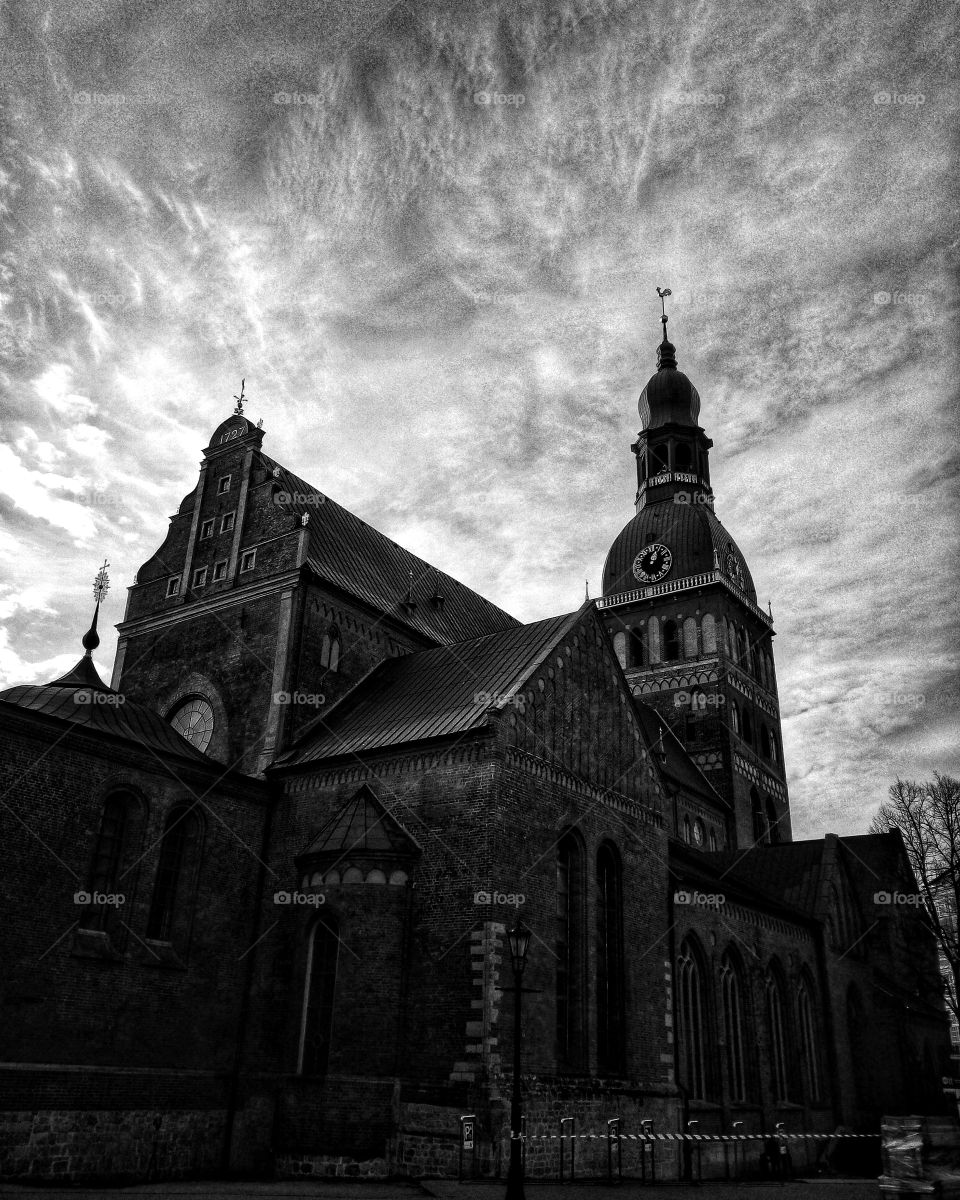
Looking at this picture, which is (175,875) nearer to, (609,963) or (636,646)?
(609,963)

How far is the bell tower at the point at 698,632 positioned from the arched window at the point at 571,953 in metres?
23.2

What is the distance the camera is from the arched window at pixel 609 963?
24.7 meters

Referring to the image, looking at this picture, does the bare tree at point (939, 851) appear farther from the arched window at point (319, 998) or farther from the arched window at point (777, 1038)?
the arched window at point (319, 998)

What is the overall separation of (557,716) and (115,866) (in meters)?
10.9

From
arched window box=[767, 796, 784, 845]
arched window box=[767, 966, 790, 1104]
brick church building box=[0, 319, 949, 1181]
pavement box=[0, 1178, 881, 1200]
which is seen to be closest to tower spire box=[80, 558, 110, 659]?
brick church building box=[0, 319, 949, 1181]

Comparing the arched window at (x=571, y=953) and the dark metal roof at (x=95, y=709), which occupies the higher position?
the dark metal roof at (x=95, y=709)

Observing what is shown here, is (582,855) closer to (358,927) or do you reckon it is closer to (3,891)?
(358,927)

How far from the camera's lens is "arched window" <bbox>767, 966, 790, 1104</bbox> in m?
33.4

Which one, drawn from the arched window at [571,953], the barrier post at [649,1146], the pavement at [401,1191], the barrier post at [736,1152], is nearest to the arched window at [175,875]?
the pavement at [401,1191]

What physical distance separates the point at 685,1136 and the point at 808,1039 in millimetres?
12172

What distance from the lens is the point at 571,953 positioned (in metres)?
24.3

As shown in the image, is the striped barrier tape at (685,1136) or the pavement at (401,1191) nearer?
the pavement at (401,1191)

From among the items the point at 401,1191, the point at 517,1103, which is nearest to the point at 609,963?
the point at 401,1191

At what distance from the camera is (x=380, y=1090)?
21.2m
